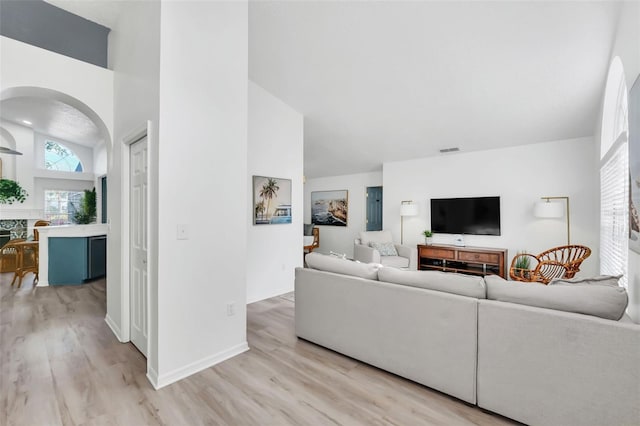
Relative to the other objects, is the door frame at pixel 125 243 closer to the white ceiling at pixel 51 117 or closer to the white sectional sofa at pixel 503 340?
the white sectional sofa at pixel 503 340

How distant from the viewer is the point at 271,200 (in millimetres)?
4340

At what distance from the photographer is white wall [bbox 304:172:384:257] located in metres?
7.11

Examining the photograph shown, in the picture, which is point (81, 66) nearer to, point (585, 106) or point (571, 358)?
point (571, 358)

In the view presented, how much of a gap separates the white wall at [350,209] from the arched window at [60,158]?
7.15 meters

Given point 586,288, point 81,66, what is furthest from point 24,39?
point 586,288

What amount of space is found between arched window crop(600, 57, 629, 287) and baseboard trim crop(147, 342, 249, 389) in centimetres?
342

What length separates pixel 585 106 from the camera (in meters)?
3.45

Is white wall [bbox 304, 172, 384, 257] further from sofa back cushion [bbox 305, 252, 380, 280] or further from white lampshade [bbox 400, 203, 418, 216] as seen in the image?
sofa back cushion [bbox 305, 252, 380, 280]

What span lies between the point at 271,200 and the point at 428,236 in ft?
10.7

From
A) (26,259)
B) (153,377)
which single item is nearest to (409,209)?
(153,377)

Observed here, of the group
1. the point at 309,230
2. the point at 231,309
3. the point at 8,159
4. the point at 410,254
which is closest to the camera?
the point at 231,309

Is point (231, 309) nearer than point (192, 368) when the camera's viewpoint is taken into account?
No

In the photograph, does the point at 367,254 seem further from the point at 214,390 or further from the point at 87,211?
the point at 87,211

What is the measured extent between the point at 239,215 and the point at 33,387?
1.94m
